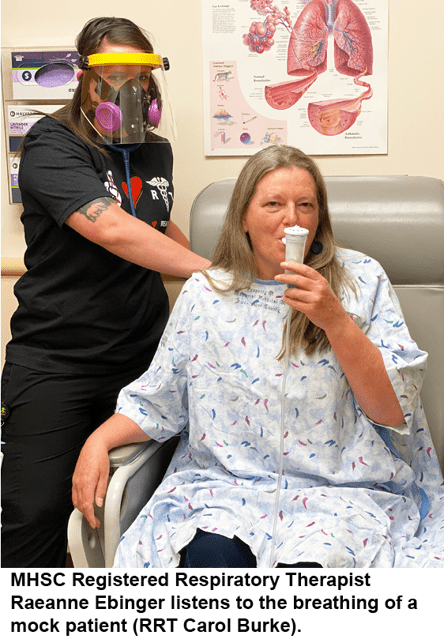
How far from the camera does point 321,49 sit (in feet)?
6.63

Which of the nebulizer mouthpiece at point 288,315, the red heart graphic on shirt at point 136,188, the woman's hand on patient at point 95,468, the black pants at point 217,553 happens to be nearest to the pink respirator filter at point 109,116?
the red heart graphic on shirt at point 136,188

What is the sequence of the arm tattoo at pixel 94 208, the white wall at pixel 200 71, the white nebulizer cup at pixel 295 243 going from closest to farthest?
the white nebulizer cup at pixel 295 243, the arm tattoo at pixel 94 208, the white wall at pixel 200 71

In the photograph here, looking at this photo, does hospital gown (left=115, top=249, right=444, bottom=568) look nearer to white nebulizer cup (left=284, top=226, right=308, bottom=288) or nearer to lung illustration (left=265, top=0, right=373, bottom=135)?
white nebulizer cup (left=284, top=226, right=308, bottom=288)

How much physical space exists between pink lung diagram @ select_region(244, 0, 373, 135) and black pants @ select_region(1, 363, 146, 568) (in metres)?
1.11

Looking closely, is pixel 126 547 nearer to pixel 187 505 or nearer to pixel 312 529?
pixel 187 505

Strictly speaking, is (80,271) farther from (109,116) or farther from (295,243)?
(295,243)

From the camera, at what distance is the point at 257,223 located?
4.75 ft

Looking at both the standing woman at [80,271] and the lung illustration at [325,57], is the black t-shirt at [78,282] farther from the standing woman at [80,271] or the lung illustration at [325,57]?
the lung illustration at [325,57]

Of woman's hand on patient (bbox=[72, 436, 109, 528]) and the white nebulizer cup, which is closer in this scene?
the white nebulizer cup

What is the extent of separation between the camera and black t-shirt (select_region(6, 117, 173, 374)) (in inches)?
65.6

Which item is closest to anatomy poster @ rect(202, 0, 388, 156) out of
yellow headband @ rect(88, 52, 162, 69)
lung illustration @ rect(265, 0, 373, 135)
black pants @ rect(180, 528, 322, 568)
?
lung illustration @ rect(265, 0, 373, 135)

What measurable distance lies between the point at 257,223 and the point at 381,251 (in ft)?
1.24

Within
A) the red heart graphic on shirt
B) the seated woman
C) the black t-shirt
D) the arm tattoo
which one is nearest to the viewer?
the seated woman

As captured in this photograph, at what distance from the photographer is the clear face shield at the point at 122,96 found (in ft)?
5.27
